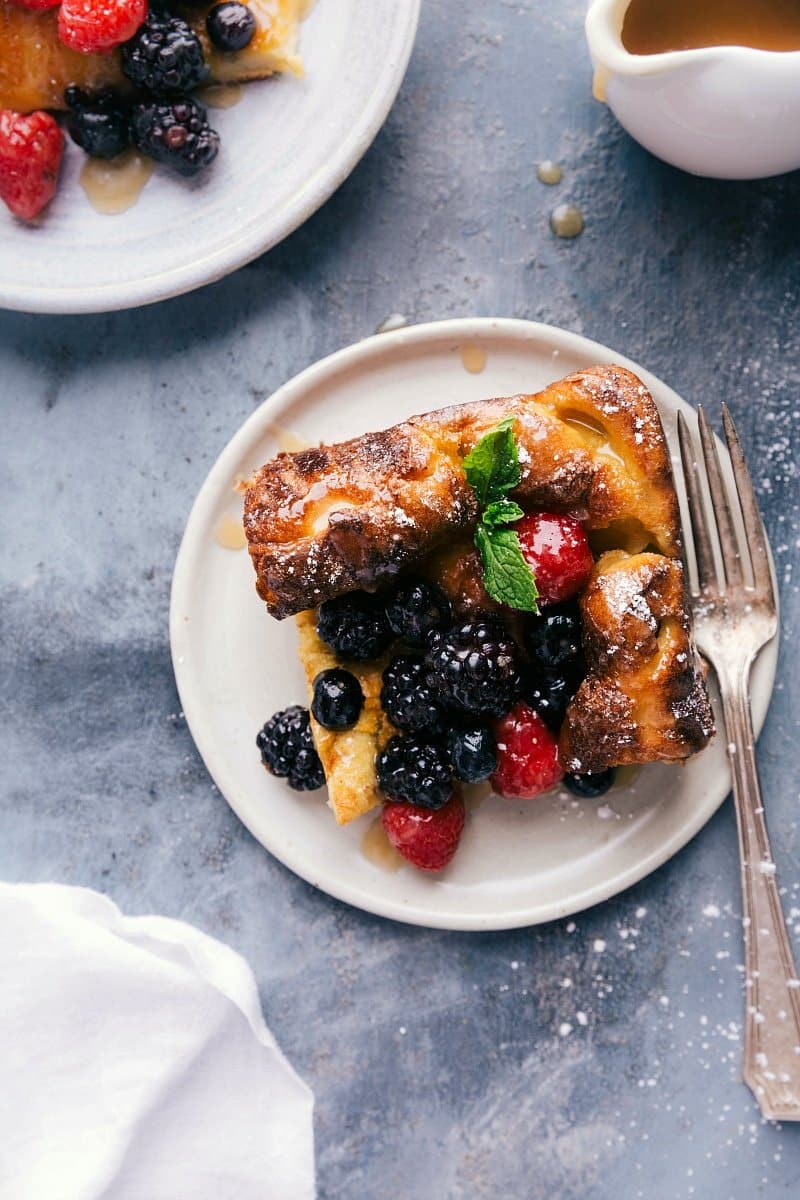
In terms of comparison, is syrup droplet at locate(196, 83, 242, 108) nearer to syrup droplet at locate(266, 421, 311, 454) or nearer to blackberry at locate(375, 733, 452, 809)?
syrup droplet at locate(266, 421, 311, 454)

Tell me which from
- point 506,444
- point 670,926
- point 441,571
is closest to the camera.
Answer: point 506,444

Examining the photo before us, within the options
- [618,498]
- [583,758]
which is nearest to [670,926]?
[583,758]

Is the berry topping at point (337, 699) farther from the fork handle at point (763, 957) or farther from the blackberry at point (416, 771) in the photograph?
the fork handle at point (763, 957)

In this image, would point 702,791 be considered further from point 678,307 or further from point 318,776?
point 678,307

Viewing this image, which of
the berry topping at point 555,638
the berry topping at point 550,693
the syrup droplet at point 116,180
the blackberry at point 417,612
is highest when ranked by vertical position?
the syrup droplet at point 116,180

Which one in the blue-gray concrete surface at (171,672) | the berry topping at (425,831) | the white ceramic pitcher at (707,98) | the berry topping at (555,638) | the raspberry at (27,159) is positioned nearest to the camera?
the white ceramic pitcher at (707,98)

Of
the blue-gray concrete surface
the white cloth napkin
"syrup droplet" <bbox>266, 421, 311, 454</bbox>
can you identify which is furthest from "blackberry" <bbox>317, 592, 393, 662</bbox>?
the white cloth napkin

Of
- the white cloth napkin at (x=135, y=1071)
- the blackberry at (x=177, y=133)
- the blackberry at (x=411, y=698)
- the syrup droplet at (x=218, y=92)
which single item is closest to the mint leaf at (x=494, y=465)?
the blackberry at (x=411, y=698)
